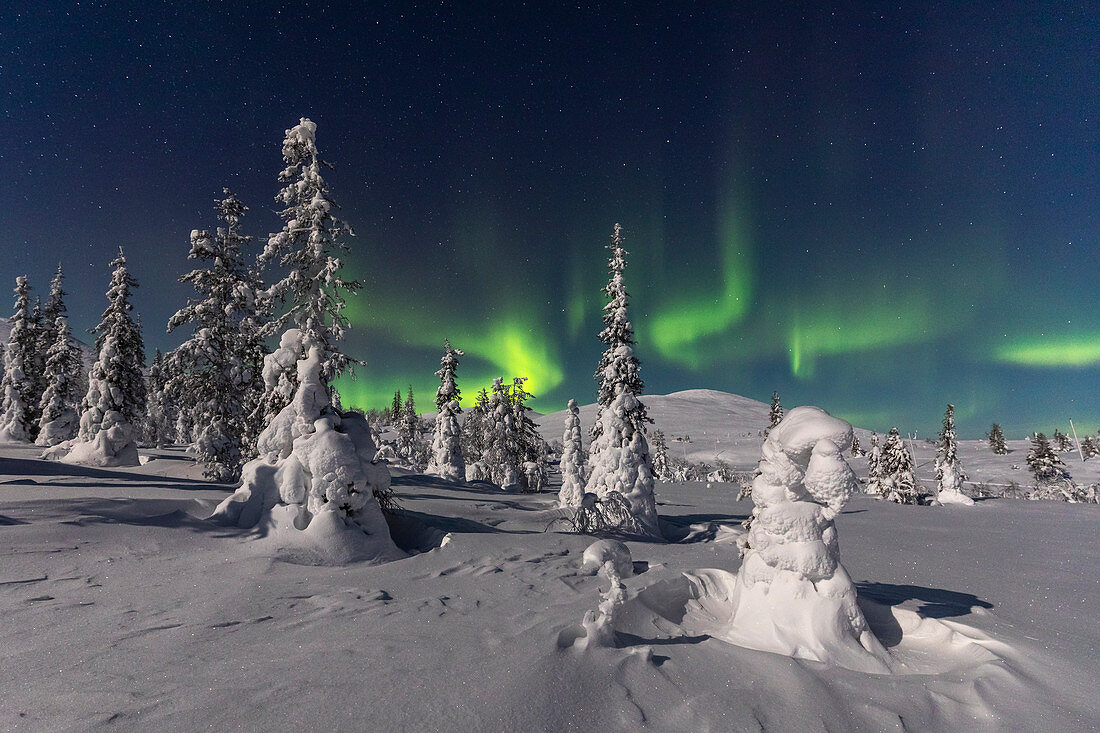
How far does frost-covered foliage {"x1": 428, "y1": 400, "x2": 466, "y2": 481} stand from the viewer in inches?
1503

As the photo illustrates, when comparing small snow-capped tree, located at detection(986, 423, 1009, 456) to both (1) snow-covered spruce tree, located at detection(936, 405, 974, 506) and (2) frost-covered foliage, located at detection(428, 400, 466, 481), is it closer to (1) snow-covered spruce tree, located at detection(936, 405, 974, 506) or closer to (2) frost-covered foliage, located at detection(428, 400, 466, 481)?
(1) snow-covered spruce tree, located at detection(936, 405, 974, 506)

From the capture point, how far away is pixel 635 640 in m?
5.24

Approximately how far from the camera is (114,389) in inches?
896

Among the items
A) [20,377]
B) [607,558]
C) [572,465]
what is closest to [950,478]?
[572,465]

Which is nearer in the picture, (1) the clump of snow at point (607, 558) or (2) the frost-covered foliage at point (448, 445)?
(1) the clump of snow at point (607, 558)

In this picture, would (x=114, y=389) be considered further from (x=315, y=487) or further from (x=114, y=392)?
(x=315, y=487)

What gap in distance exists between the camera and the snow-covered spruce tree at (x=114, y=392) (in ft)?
70.8

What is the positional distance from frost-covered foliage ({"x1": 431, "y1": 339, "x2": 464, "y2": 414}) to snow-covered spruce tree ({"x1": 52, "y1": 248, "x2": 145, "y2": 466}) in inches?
777

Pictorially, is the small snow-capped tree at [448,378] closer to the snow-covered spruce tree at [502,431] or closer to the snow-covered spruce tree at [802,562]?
the snow-covered spruce tree at [502,431]

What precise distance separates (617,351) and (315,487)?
1394 centimetres

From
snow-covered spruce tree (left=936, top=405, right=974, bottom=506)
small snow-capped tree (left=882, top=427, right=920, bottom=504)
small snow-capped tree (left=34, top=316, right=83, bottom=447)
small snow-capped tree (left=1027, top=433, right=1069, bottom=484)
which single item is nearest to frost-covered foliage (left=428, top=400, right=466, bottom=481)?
small snow-capped tree (left=34, top=316, right=83, bottom=447)

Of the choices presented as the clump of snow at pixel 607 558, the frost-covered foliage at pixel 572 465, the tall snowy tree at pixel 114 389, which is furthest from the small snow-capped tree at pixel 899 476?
the tall snowy tree at pixel 114 389

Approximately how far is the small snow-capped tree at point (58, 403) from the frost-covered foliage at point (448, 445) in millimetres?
25042

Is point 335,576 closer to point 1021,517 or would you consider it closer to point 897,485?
point 1021,517
